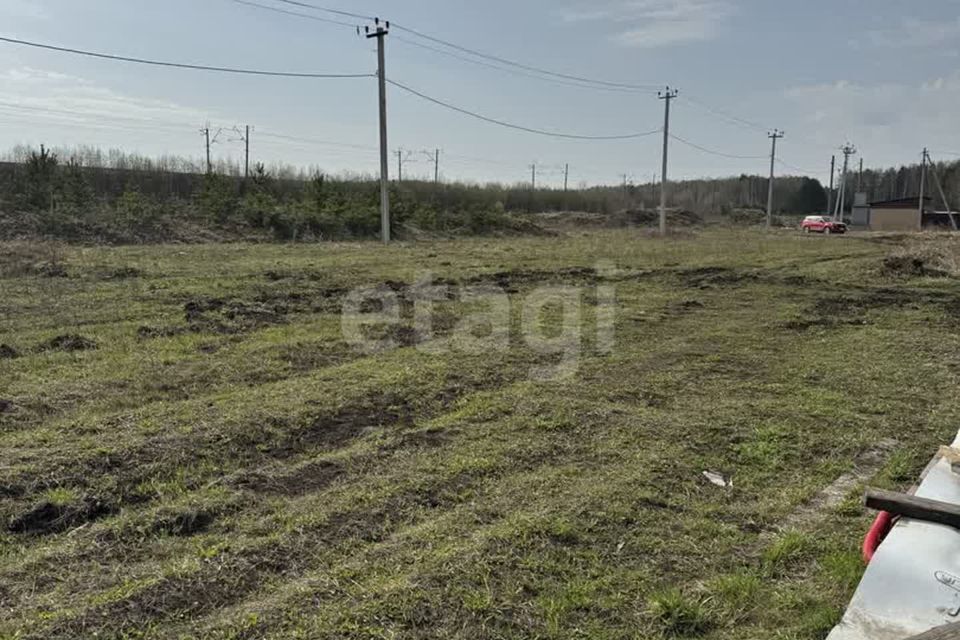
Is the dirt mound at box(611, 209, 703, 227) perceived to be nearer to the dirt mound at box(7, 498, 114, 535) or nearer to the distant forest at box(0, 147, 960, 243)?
the distant forest at box(0, 147, 960, 243)

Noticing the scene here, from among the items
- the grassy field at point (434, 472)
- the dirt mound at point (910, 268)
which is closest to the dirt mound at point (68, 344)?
the grassy field at point (434, 472)

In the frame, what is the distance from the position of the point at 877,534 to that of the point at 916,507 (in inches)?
7.2

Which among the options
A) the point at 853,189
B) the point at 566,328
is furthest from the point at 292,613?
the point at 853,189

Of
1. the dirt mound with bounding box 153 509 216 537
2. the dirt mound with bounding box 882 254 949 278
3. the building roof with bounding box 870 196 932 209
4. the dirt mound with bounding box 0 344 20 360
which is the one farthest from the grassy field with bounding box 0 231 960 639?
the building roof with bounding box 870 196 932 209

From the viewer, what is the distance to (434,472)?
137 inches

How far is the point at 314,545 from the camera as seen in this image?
8.88 ft

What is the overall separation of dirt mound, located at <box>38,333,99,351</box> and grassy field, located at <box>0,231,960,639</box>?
5cm

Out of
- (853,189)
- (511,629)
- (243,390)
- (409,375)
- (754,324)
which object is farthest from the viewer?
(853,189)

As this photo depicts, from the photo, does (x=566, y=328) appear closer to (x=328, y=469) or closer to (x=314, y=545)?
(x=328, y=469)

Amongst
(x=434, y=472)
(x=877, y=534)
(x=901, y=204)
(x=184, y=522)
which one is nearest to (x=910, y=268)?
(x=877, y=534)

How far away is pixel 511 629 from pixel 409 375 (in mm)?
3267

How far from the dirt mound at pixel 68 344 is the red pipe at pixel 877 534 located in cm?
594

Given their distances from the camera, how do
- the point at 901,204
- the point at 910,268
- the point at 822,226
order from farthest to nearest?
the point at 901,204 < the point at 822,226 < the point at 910,268

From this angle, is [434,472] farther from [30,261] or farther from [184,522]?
[30,261]
